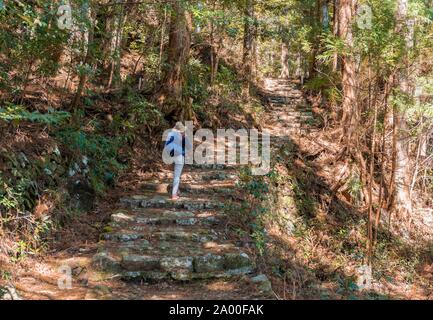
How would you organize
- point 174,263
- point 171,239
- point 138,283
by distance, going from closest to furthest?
point 138,283, point 174,263, point 171,239

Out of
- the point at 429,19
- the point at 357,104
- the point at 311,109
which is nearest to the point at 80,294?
the point at 357,104

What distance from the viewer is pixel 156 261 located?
6.39 meters

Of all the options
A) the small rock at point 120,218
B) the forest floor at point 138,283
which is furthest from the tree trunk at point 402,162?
the small rock at point 120,218

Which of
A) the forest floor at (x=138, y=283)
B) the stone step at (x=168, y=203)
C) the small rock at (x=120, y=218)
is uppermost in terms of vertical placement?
the stone step at (x=168, y=203)

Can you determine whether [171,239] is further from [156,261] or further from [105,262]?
[105,262]

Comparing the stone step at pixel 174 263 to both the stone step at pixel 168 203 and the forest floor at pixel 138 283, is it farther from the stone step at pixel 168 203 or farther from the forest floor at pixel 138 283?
the stone step at pixel 168 203

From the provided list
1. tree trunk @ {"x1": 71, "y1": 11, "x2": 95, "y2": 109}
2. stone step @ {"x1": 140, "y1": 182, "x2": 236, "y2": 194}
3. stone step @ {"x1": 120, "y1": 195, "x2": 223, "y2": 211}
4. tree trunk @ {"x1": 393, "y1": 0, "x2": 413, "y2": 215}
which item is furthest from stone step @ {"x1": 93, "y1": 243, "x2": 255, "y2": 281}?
tree trunk @ {"x1": 393, "y1": 0, "x2": 413, "y2": 215}

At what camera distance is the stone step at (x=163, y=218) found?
7.73 m

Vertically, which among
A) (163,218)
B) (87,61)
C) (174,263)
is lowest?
(174,263)

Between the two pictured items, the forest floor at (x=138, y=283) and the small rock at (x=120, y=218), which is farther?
the small rock at (x=120, y=218)

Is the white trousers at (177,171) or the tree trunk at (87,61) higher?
the tree trunk at (87,61)

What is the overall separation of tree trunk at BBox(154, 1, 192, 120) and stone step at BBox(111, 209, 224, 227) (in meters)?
4.30

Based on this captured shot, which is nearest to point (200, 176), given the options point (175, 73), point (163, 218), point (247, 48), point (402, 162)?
point (163, 218)

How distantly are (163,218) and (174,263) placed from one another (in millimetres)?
1624
